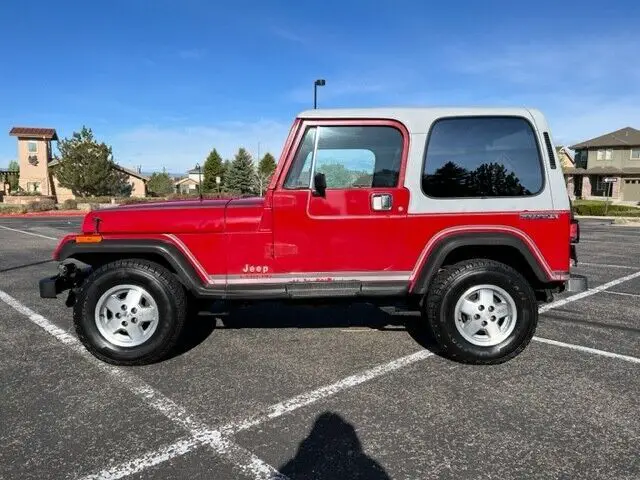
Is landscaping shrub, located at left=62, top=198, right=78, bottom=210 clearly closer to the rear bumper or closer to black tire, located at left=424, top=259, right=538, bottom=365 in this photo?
black tire, located at left=424, top=259, right=538, bottom=365

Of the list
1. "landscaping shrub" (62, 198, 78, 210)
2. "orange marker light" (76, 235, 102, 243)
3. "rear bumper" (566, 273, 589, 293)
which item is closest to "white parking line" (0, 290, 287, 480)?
"orange marker light" (76, 235, 102, 243)

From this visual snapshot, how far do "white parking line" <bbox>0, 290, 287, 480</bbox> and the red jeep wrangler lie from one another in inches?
9.3

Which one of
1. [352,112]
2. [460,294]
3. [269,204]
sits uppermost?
[352,112]

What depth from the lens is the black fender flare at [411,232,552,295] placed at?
3.77 metres

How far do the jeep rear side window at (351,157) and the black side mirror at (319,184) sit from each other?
85mm

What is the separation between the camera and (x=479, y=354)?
12.4 feet

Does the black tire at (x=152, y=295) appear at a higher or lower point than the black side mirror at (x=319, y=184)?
lower

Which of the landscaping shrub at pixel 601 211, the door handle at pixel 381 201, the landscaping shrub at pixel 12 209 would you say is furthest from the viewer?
the landscaping shrub at pixel 12 209

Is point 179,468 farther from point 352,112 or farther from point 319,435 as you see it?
point 352,112

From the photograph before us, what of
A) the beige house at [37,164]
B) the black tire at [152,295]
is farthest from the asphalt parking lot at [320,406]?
the beige house at [37,164]

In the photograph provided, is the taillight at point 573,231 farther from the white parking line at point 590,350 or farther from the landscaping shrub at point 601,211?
the landscaping shrub at point 601,211

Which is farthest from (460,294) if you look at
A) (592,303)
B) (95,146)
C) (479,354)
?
(95,146)

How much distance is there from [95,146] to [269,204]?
129 ft

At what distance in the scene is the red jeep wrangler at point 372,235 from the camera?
3777 millimetres
